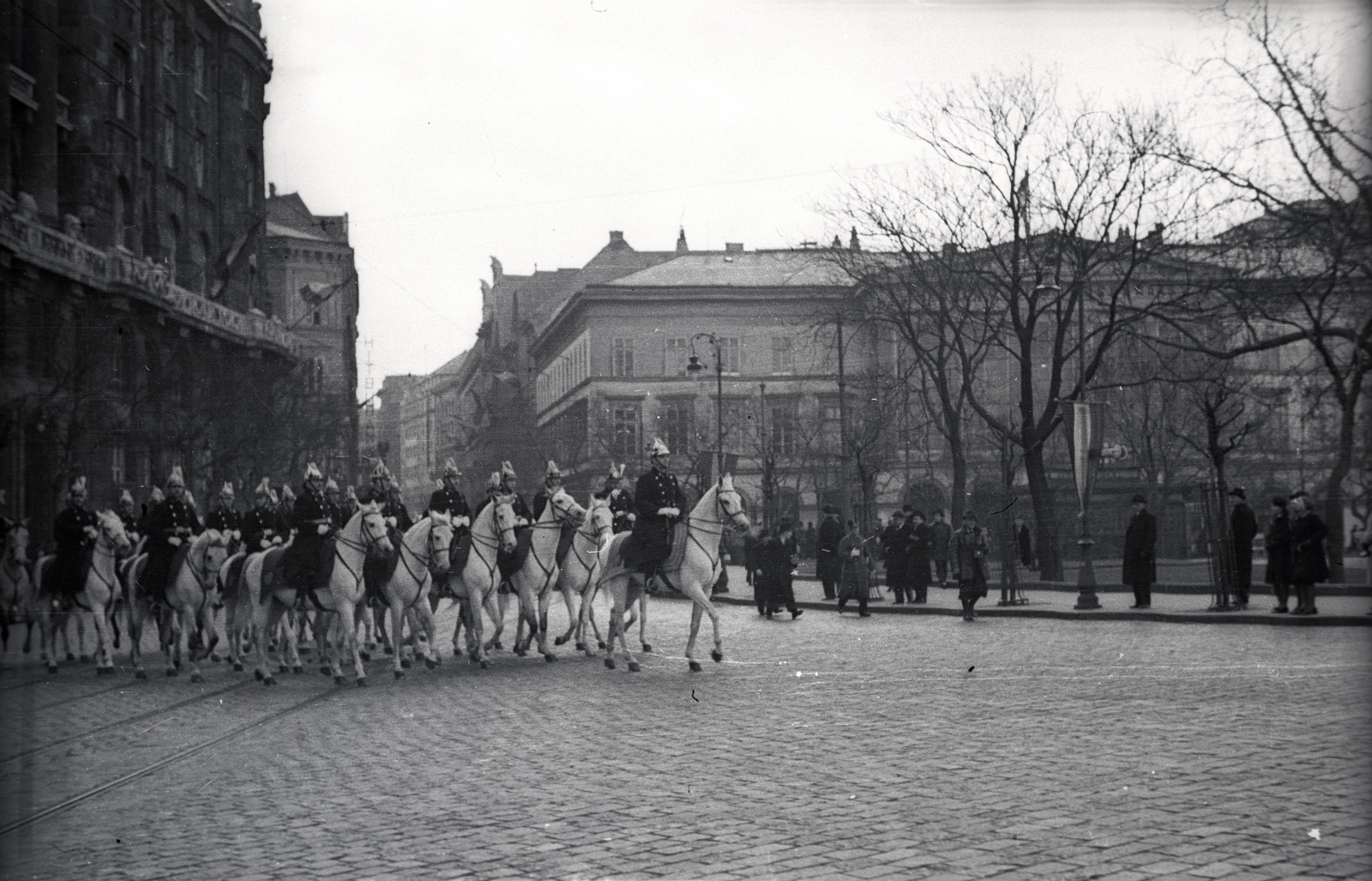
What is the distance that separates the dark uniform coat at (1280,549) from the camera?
25.4 m

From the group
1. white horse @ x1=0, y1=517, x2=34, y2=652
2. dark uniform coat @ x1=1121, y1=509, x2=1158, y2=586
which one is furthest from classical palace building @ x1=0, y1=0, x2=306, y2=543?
dark uniform coat @ x1=1121, y1=509, x2=1158, y2=586

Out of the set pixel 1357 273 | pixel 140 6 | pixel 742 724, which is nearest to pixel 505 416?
pixel 140 6

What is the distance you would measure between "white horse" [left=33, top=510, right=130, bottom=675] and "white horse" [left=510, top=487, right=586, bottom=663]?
509 centimetres

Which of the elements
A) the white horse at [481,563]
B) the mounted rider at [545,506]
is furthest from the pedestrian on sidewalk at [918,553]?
the white horse at [481,563]

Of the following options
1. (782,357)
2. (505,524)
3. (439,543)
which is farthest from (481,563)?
(782,357)

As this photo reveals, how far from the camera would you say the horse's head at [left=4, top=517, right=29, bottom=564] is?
79.2 ft

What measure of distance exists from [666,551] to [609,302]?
68.4m

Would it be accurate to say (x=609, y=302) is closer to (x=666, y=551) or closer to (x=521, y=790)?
(x=666, y=551)

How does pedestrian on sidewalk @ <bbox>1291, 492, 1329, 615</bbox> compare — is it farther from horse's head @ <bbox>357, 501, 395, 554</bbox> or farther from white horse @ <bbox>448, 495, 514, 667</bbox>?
horse's head @ <bbox>357, 501, 395, 554</bbox>

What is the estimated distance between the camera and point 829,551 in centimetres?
3806

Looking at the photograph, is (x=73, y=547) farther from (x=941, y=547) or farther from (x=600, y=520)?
(x=941, y=547)

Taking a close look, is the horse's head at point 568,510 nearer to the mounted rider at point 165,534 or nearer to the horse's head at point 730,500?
the horse's head at point 730,500

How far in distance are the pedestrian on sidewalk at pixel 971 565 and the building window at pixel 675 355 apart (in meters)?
57.0

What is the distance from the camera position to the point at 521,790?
9945 mm
